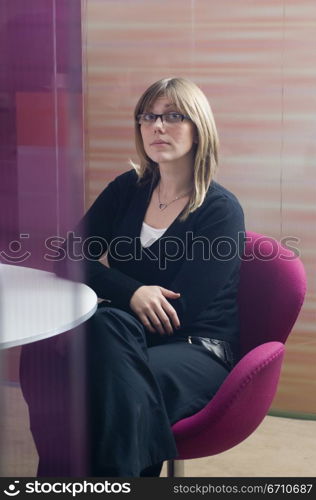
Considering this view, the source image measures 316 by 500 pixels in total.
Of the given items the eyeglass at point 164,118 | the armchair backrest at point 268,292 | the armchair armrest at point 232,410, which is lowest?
the armchair armrest at point 232,410

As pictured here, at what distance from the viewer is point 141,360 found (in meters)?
1.48

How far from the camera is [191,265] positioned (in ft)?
5.33

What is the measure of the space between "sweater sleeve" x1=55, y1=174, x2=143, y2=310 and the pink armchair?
0.26m

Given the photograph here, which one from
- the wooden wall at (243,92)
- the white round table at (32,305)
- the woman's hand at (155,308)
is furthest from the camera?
the wooden wall at (243,92)

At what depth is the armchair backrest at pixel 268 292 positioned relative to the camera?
1.70 meters

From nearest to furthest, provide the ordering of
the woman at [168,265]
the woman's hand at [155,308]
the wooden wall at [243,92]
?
the woman at [168,265] → the woman's hand at [155,308] → the wooden wall at [243,92]

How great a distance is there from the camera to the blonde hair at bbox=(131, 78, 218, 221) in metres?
1.67

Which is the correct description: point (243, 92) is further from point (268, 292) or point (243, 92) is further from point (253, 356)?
point (253, 356)

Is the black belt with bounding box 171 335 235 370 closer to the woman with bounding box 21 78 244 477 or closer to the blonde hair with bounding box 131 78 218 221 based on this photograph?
the woman with bounding box 21 78 244 477

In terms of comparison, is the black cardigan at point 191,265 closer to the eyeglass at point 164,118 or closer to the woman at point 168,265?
the woman at point 168,265

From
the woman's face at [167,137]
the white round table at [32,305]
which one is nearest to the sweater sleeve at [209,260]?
the woman's face at [167,137]

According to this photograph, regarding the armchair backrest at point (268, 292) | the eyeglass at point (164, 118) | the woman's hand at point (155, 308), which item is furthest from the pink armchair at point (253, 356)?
the eyeglass at point (164, 118)

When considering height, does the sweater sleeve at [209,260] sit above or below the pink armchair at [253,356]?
Result: above

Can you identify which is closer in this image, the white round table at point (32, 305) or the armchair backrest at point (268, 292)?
the white round table at point (32, 305)
